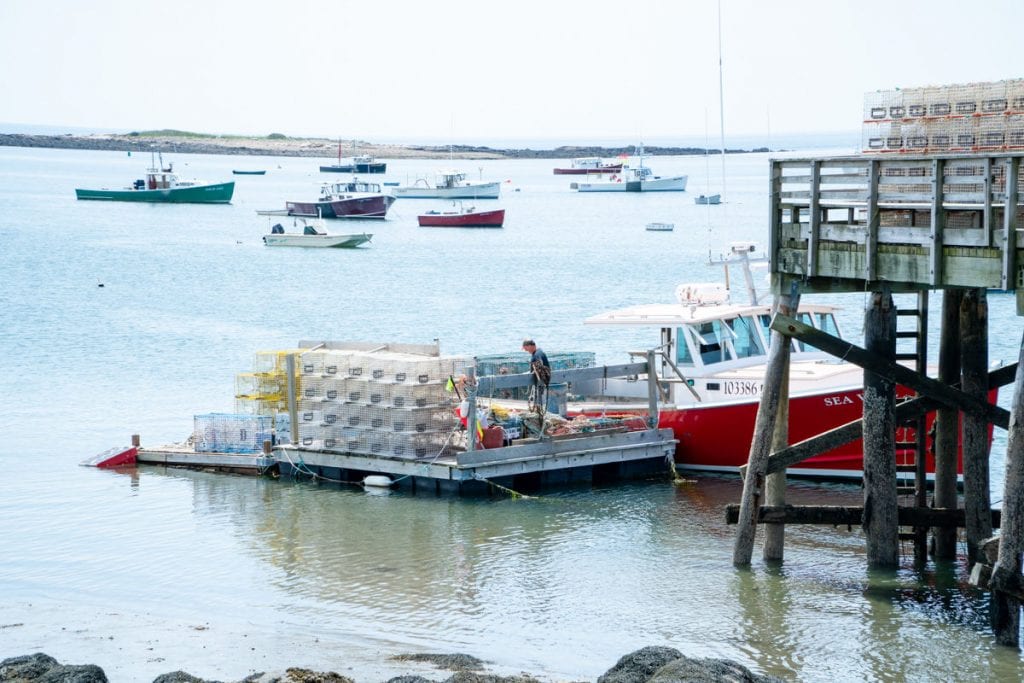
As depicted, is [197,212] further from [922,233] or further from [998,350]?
[922,233]

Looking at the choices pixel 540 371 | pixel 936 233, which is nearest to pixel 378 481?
pixel 540 371

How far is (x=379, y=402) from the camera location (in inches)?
800

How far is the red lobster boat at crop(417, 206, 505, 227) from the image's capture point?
92375 millimetres

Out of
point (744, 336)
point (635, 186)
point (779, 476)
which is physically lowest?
point (779, 476)

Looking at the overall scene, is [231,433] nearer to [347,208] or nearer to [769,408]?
[769,408]

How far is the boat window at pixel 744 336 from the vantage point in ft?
74.5

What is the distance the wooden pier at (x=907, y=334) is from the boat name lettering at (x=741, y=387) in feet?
16.4

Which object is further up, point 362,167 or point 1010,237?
point 362,167

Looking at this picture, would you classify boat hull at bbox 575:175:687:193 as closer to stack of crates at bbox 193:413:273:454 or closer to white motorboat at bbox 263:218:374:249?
white motorboat at bbox 263:218:374:249

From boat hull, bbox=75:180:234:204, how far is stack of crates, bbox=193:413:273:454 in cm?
8598

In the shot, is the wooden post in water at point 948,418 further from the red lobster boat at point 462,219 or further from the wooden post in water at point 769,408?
the red lobster boat at point 462,219

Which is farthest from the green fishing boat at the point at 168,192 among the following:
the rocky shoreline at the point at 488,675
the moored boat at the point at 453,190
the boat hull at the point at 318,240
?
the rocky shoreline at the point at 488,675

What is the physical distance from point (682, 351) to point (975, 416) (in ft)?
25.8

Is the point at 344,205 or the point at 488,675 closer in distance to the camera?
the point at 488,675
